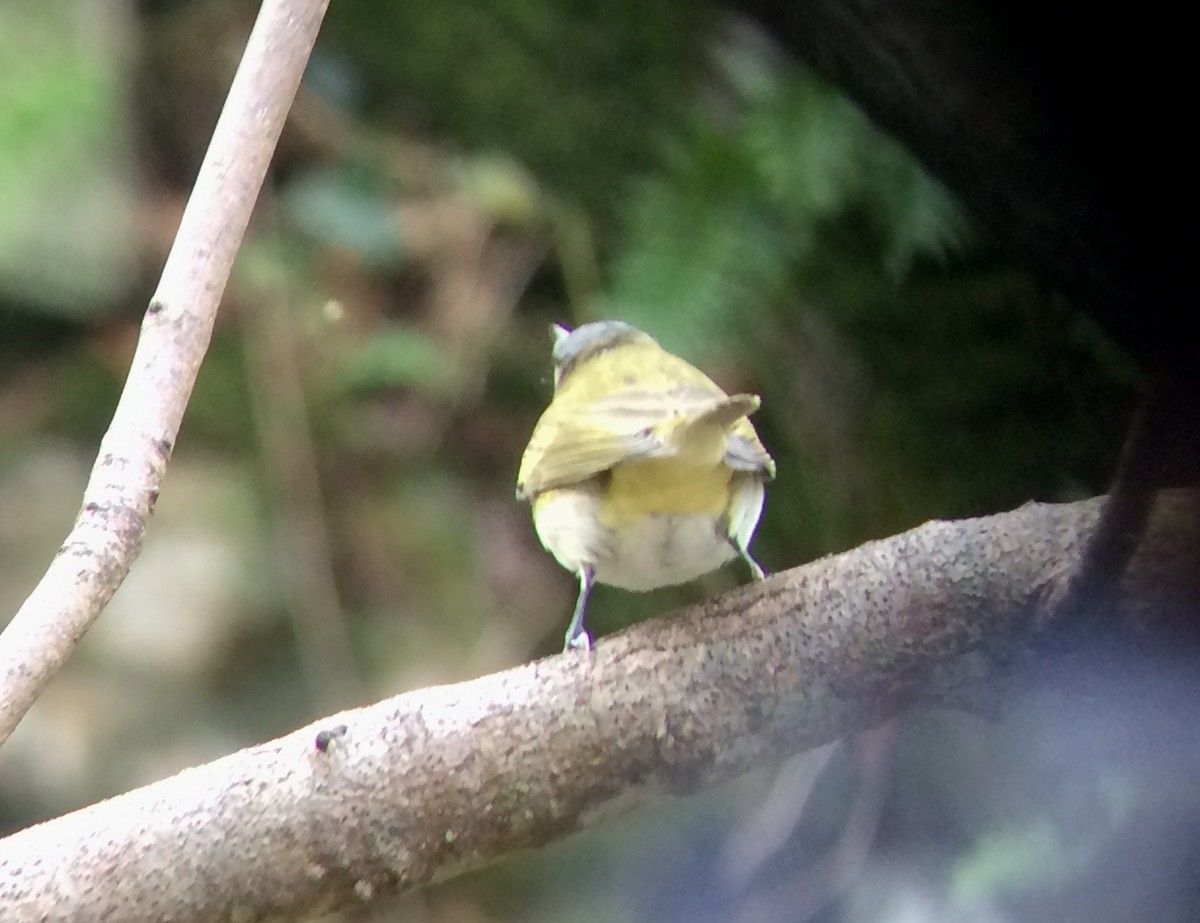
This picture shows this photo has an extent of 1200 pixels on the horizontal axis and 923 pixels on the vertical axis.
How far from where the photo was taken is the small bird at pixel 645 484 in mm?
944

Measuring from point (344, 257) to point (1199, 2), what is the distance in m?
1.74

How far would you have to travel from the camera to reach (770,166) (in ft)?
4.84

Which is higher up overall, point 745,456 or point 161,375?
point 161,375

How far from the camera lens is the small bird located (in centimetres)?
94

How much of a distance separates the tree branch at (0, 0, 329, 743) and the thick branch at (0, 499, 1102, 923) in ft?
0.37

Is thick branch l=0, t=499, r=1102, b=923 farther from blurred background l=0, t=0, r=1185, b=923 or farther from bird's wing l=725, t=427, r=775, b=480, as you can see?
blurred background l=0, t=0, r=1185, b=923

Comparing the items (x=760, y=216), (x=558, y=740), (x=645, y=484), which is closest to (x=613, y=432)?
(x=645, y=484)

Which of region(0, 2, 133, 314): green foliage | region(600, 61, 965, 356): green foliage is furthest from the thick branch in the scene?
region(0, 2, 133, 314): green foliage

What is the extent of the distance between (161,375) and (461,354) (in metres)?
1.23

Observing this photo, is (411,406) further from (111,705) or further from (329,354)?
(111,705)

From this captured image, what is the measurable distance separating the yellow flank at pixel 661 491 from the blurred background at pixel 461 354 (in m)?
0.44

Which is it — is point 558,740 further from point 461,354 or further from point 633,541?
point 461,354

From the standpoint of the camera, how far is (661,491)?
98cm

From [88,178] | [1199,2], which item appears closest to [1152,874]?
[1199,2]
